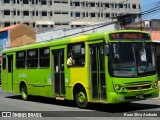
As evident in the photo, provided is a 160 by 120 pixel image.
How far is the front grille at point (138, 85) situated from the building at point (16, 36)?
199 feet

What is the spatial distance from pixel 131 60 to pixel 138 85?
0.93 m

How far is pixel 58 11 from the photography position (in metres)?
107

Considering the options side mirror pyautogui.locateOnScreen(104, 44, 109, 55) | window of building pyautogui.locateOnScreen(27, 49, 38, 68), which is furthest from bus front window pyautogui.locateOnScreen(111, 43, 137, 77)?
window of building pyautogui.locateOnScreen(27, 49, 38, 68)

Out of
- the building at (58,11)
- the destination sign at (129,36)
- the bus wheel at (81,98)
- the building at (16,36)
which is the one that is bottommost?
the bus wheel at (81,98)

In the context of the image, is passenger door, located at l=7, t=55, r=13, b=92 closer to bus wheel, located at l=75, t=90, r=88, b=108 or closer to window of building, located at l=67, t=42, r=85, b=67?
window of building, located at l=67, t=42, r=85, b=67

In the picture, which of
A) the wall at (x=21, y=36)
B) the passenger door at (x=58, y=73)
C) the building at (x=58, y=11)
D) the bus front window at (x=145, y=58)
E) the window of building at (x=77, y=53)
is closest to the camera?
the bus front window at (x=145, y=58)

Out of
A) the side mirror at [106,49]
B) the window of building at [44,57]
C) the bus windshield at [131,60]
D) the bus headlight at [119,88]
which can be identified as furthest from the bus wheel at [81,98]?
the window of building at [44,57]

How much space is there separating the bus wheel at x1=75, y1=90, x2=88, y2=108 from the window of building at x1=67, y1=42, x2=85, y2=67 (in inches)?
43.1

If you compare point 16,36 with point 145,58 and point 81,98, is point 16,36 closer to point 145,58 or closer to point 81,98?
point 81,98

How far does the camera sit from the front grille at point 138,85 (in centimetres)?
1465

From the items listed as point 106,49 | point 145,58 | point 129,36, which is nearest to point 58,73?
point 106,49

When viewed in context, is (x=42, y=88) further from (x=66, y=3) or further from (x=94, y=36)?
(x=66, y=3)

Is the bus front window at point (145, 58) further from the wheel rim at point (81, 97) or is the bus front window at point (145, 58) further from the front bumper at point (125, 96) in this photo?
the wheel rim at point (81, 97)

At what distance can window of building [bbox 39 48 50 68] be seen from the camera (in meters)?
18.9
